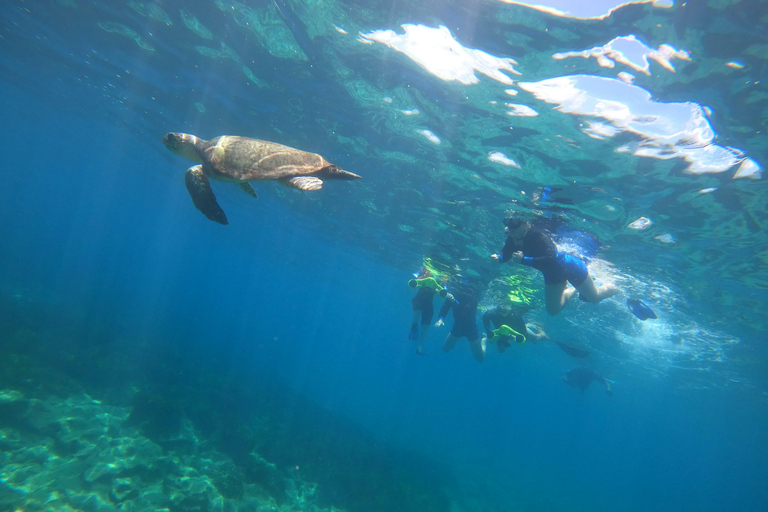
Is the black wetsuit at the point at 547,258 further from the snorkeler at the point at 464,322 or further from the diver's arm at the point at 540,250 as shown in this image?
the snorkeler at the point at 464,322

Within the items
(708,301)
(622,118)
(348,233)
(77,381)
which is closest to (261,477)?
(77,381)

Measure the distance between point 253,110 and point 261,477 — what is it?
1425 cm

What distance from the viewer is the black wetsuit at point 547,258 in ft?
28.8

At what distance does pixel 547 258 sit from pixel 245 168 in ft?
25.3

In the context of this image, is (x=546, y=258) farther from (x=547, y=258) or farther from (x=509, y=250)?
→ (x=509, y=250)

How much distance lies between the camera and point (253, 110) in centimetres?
1449

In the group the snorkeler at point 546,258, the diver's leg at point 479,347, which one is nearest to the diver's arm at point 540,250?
the snorkeler at point 546,258

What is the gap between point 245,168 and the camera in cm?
384

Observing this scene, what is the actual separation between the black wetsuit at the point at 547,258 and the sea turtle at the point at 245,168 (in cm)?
615

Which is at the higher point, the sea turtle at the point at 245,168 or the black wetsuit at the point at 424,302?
the sea turtle at the point at 245,168

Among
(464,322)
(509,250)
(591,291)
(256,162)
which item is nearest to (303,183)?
(256,162)

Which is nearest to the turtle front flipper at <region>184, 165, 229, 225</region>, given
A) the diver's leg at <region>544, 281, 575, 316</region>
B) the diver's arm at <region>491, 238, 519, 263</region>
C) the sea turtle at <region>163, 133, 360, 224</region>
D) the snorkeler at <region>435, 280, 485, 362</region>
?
the sea turtle at <region>163, 133, 360, 224</region>

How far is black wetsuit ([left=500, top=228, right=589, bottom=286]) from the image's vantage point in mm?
8766

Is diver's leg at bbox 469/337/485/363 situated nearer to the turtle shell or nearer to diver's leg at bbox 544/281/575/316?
diver's leg at bbox 544/281/575/316
